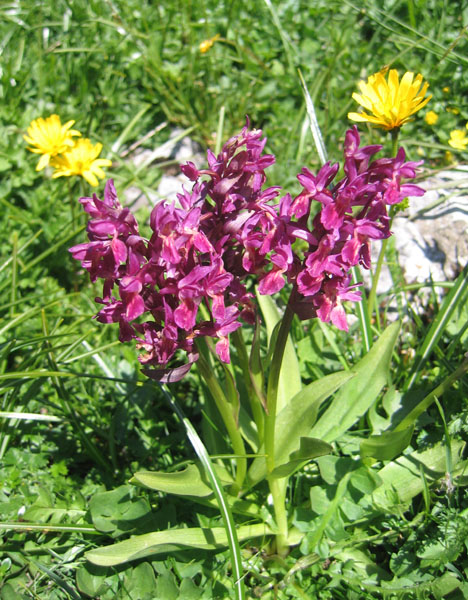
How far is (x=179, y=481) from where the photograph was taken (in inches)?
66.9

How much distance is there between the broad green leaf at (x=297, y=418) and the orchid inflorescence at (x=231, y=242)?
1.05ft

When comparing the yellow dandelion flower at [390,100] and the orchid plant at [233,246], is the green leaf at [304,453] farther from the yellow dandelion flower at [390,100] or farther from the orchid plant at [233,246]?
the yellow dandelion flower at [390,100]

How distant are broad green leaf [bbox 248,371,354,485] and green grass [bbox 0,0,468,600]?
233mm

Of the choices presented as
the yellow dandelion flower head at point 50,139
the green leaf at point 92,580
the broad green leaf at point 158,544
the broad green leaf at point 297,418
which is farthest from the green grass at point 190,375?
the yellow dandelion flower head at point 50,139

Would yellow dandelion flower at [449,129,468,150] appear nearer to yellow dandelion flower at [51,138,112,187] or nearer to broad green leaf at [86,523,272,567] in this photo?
yellow dandelion flower at [51,138,112,187]

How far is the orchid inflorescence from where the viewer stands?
4.44 feet

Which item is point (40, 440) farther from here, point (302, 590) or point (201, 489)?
point (302, 590)

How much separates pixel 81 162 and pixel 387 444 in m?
1.97

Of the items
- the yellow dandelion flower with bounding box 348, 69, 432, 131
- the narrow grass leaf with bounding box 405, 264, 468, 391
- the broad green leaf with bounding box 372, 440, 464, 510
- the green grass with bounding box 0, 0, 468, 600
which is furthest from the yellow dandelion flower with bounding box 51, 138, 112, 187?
the broad green leaf with bounding box 372, 440, 464, 510

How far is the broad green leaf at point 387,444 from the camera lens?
1.74 meters

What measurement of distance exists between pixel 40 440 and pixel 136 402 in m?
0.41

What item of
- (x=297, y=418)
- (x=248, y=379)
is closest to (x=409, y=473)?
(x=297, y=418)

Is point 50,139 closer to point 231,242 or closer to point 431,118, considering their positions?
point 231,242

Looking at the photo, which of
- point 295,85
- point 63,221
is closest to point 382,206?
point 63,221
